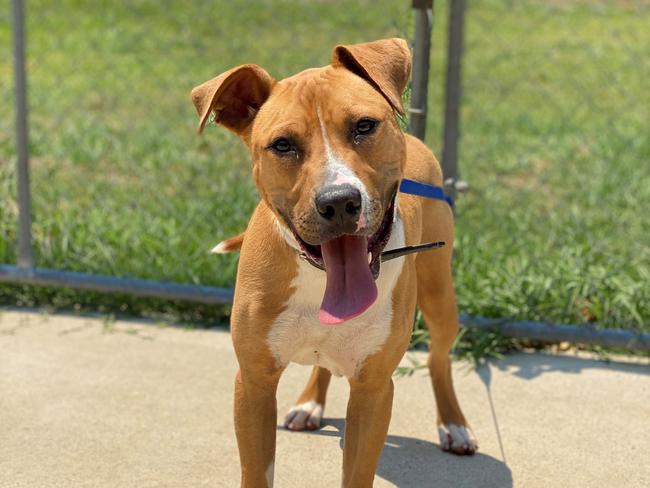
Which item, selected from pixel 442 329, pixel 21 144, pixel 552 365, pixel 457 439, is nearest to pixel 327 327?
pixel 442 329

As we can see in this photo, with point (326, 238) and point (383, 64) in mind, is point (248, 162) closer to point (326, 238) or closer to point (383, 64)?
point (383, 64)

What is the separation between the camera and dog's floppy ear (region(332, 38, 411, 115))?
2752 mm

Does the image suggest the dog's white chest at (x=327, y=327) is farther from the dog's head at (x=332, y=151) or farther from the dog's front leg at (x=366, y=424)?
the dog's head at (x=332, y=151)

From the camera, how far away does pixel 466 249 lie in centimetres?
503

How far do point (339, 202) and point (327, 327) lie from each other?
532 millimetres

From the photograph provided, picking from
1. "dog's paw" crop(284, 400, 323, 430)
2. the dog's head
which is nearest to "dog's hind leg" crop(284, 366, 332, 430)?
"dog's paw" crop(284, 400, 323, 430)

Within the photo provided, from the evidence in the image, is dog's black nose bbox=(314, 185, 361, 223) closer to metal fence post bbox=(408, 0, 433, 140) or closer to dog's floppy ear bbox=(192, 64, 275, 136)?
dog's floppy ear bbox=(192, 64, 275, 136)

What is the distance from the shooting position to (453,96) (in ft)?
15.3

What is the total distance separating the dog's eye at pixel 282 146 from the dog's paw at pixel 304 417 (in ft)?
4.73

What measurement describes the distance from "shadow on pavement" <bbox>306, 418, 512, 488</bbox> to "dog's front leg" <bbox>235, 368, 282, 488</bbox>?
2.04 ft

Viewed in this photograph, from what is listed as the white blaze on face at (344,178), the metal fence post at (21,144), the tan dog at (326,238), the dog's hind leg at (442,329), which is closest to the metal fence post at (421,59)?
the dog's hind leg at (442,329)

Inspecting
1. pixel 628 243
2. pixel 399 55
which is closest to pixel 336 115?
pixel 399 55

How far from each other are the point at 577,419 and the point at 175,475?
154 centimetres

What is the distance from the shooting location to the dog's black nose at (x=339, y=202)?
244cm
